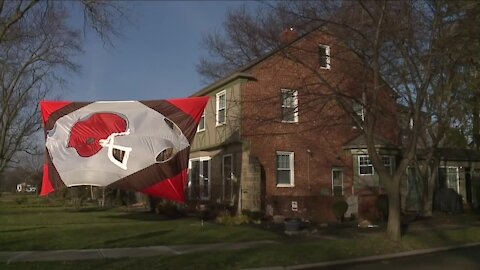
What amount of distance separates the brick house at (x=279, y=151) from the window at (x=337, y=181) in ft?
0.13

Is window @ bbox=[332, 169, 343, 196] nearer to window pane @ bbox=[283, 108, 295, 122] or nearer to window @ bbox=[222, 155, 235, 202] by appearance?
window pane @ bbox=[283, 108, 295, 122]

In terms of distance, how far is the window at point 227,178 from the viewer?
25438 mm

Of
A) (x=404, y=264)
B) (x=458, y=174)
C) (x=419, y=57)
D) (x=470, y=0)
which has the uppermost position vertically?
(x=470, y=0)

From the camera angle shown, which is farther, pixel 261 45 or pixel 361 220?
pixel 361 220

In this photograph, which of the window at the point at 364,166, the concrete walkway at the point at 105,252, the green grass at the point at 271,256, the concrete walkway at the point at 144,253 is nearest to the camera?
the green grass at the point at 271,256

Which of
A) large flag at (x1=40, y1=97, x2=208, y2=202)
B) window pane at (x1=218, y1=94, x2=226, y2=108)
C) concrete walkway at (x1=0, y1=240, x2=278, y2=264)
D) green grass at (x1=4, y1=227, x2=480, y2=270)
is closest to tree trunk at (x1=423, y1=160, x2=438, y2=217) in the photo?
green grass at (x1=4, y1=227, x2=480, y2=270)

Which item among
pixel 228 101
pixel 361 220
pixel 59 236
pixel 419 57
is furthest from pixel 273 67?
pixel 59 236

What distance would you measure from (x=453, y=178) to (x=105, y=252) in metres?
24.1

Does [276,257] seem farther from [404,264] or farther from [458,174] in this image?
[458,174]

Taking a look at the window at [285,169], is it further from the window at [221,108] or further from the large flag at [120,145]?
the large flag at [120,145]

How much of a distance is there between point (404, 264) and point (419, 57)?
248 inches

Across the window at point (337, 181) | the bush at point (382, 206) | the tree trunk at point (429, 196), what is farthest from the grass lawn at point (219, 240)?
the window at point (337, 181)

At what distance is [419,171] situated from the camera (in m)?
26.6

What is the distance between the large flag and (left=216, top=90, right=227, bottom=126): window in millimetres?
10197
